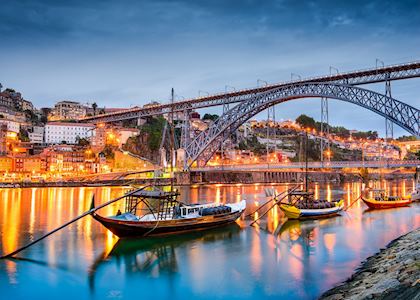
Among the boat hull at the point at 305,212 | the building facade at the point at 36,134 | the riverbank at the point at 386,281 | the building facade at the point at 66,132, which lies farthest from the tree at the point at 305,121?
the riverbank at the point at 386,281

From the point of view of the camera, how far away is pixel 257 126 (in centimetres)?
14475

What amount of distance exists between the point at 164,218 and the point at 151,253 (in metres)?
3.24

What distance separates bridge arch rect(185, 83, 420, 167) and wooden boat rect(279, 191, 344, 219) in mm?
13128

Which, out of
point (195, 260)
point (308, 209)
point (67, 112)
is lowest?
point (195, 260)

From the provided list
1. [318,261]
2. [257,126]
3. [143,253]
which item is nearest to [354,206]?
[318,261]

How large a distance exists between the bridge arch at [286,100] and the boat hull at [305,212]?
1375 cm

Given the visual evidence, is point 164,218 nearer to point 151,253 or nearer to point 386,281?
point 151,253

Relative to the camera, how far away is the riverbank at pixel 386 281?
8830mm

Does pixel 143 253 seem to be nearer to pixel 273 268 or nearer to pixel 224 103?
pixel 273 268

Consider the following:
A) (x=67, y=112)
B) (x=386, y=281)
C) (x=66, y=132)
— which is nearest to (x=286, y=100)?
(x=386, y=281)

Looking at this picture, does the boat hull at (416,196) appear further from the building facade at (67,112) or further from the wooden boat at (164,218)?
the building facade at (67,112)

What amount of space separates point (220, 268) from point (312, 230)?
920 cm

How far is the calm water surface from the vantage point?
12.6 meters

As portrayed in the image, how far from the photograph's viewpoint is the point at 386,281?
10.2 meters
